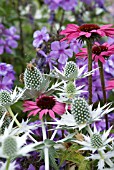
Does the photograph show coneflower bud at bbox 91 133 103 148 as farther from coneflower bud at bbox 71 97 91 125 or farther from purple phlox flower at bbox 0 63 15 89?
purple phlox flower at bbox 0 63 15 89

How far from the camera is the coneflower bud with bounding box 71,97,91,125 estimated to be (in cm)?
81

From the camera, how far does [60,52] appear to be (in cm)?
127

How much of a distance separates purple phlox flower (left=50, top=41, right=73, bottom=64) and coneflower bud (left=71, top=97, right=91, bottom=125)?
447 millimetres

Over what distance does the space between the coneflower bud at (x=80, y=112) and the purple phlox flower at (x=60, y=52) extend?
0.45m

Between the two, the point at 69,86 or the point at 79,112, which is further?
the point at 69,86

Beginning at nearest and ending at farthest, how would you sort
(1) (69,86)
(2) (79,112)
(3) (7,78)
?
(2) (79,112), (1) (69,86), (3) (7,78)

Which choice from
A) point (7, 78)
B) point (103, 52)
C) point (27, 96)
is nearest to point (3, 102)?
point (27, 96)

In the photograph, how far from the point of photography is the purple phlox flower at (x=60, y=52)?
1258 mm

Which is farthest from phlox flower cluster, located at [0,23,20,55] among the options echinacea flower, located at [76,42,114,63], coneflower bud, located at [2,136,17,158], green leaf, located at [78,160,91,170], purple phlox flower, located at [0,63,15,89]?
coneflower bud, located at [2,136,17,158]

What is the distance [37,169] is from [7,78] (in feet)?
1.05

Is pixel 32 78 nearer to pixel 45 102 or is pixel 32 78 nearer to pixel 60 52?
pixel 45 102

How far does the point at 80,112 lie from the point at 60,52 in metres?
0.48

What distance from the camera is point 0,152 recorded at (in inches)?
27.7

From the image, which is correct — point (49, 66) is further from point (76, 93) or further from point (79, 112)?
point (79, 112)
